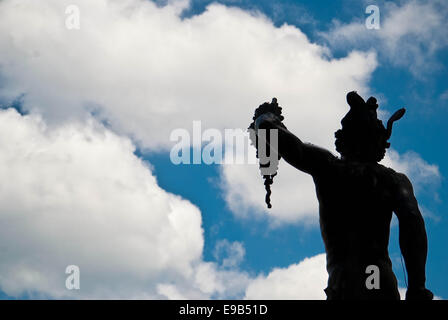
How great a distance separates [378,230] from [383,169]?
3.12ft

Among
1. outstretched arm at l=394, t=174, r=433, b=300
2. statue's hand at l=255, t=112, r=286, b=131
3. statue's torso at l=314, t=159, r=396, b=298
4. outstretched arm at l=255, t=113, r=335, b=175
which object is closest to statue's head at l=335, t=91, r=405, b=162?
statue's torso at l=314, t=159, r=396, b=298

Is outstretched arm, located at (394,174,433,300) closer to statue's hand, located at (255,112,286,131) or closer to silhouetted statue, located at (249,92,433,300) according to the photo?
silhouetted statue, located at (249,92,433,300)

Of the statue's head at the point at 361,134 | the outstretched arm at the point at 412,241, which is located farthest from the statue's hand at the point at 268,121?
the outstretched arm at the point at 412,241

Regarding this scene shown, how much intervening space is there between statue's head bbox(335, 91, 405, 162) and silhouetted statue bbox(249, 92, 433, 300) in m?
0.01

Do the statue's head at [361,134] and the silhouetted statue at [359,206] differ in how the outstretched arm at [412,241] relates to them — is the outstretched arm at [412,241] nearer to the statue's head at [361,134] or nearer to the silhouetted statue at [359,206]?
the silhouetted statue at [359,206]

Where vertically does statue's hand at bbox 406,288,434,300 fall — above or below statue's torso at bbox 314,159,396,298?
below

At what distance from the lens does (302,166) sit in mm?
9859

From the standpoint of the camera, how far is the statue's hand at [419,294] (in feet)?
29.7

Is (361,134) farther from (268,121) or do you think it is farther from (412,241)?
(412,241)

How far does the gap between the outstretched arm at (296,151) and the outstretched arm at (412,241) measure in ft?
3.78

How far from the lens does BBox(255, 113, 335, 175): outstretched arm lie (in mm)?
9797

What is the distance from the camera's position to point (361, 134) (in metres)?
10.4
